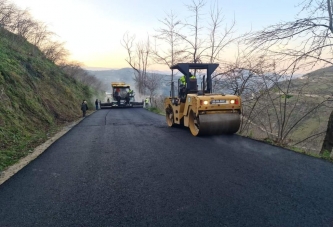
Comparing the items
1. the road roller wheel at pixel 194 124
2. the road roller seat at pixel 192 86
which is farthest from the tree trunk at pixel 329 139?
the road roller seat at pixel 192 86

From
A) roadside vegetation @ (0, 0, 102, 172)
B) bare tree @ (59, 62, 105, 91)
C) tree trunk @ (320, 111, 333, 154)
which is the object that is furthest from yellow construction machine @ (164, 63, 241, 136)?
bare tree @ (59, 62, 105, 91)

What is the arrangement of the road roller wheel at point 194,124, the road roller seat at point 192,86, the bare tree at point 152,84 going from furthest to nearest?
the bare tree at point 152,84, the road roller seat at point 192,86, the road roller wheel at point 194,124

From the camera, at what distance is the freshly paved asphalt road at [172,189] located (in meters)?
3.38

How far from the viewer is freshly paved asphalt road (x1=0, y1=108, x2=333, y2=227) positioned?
338 cm

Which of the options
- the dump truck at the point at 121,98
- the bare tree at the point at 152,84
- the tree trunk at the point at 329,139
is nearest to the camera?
the tree trunk at the point at 329,139

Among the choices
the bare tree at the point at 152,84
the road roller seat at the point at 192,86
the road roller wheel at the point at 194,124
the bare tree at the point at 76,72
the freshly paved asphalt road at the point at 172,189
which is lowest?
the freshly paved asphalt road at the point at 172,189

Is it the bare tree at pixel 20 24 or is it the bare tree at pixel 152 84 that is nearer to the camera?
the bare tree at pixel 20 24

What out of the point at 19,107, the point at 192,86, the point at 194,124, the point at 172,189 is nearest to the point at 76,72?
the point at 19,107

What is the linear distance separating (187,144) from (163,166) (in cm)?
228

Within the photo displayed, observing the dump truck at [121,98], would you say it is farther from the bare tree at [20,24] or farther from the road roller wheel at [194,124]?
the road roller wheel at [194,124]

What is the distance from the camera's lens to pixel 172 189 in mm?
4312

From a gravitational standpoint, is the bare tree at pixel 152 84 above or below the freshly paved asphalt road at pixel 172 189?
above

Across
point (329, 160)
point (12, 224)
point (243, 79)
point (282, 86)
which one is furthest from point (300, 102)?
point (12, 224)

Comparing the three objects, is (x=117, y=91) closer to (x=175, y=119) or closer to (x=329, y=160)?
(x=175, y=119)
